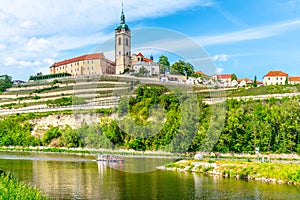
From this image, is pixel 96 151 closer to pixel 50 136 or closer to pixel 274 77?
pixel 50 136

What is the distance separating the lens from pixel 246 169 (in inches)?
837

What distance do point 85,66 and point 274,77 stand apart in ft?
99.8

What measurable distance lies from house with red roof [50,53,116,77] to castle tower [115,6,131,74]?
453 cm

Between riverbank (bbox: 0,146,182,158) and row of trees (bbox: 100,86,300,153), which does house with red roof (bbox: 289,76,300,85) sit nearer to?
row of trees (bbox: 100,86,300,153)

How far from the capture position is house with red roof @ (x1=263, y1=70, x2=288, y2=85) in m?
62.3

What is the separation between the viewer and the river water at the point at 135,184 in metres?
16.5

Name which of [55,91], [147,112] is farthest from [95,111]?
[55,91]

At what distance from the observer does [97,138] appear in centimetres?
3641

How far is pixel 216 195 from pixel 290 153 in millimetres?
13550

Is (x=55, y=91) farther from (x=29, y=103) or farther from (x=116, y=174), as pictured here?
(x=116, y=174)

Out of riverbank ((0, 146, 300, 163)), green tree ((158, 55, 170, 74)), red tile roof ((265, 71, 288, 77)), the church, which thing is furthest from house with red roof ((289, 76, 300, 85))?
riverbank ((0, 146, 300, 163))

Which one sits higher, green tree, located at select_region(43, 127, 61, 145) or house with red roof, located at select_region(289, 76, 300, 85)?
house with red roof, located at select_region(289, 76, 300, 85)

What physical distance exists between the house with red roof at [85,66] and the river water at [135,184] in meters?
32.5

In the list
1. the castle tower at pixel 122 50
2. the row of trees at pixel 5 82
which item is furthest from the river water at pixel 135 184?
the row of trees at pixel 5 82
